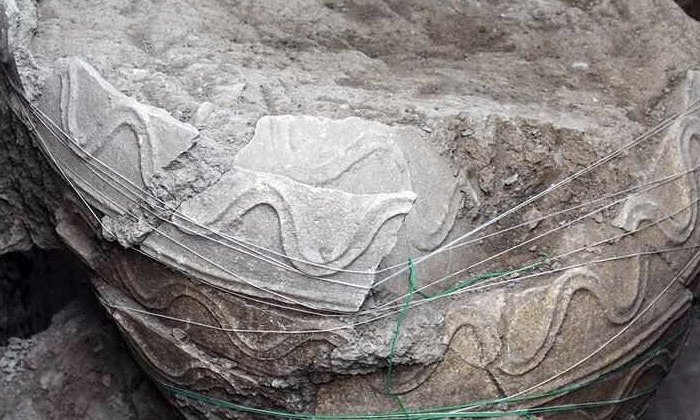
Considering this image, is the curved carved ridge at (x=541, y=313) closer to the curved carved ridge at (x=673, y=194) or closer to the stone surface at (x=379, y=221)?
the stone surface at (x=379, y=221)

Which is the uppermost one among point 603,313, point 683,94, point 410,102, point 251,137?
point 683,94

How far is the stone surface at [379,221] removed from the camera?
1.98 meters

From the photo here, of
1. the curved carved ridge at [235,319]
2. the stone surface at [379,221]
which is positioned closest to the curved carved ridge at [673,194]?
the stone surface at [379,221]

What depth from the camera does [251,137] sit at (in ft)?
6.66

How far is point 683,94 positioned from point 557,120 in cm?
33

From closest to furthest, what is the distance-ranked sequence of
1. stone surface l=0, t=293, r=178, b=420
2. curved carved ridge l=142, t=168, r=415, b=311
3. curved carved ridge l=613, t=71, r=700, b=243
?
curved carved ridge l=142, t=168, r=415, b=311 < curved carved ridge l=613, t=71, r=700, b=243 < stone surface l=0, t=293, r=178, b=420

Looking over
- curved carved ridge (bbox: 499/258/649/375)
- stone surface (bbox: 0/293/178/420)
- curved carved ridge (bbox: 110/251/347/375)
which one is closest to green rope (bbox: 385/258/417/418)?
curved carved ridge (bbox: 110/251/347/375)

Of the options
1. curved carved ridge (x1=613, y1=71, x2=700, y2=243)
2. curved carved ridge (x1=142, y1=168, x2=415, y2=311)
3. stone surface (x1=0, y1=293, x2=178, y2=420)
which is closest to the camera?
curved carved ridge (x1=142, y1=168, x2=415, y2=311)

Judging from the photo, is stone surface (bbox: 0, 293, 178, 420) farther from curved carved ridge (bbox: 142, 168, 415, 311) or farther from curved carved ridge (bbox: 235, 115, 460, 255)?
curved carved ridge (bbox: 235, 115, 460, 255)

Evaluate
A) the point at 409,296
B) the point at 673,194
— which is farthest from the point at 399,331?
the point at 673,194

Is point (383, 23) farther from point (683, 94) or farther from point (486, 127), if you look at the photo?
point (683, 94)

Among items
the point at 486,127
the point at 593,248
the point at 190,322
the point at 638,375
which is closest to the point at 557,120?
the point at 486,127

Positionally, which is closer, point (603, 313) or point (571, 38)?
point (603, 313)

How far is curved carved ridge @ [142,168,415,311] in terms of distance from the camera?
1928 mm
